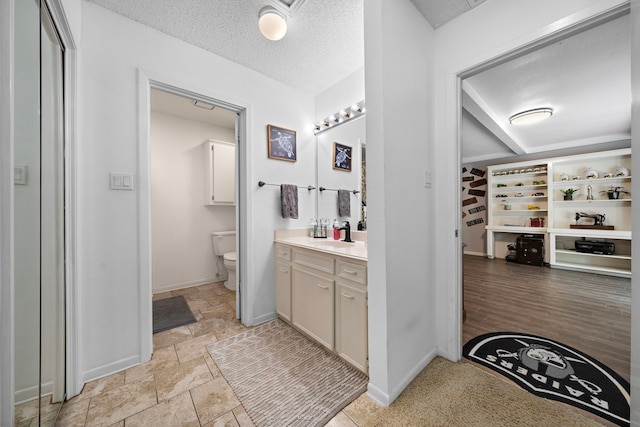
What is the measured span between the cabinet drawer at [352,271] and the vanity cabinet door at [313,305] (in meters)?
0.13

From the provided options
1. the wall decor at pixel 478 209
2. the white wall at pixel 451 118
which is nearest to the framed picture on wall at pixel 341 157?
the white wall at pixel 451 118

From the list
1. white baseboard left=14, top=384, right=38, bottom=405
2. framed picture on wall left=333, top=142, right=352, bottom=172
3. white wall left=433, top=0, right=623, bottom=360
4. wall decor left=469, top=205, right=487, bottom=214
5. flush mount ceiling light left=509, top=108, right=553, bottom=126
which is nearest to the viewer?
white baseboard left=14, top=384, right=38, bottom=405

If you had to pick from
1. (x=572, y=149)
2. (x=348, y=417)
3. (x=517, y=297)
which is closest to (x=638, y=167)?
(x=348, y=417)

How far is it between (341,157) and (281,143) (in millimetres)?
626

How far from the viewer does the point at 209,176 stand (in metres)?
3.37

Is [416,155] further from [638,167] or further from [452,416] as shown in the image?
[452,416]

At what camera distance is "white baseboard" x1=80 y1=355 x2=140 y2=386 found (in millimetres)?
1523

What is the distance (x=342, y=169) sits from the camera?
8.37 ft

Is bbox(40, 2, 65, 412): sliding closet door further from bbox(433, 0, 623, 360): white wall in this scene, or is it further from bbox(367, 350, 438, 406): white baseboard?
bbox(433, 0, 623, 360): white wall

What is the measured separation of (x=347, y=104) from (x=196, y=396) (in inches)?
98.7

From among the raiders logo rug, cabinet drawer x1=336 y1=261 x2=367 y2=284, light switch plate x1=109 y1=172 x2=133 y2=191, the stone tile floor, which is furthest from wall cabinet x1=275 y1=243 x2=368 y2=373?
light switch plate x1=109 y1=172 x2=133 y2=191

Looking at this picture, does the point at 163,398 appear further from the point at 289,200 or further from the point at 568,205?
the point at 568,205

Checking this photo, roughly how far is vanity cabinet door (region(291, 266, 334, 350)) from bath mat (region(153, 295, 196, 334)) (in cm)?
108

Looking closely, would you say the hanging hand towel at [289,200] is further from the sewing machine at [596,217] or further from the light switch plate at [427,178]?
the sewing machine at [596,217]
